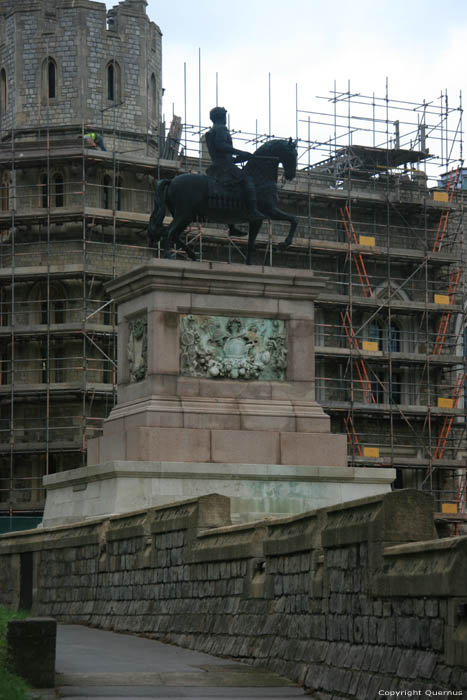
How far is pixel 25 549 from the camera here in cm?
2806

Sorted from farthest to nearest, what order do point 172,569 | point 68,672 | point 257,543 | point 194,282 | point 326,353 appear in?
point 326,353 → point 194,282 → point 172,569 → point 257,543 → point 68,672

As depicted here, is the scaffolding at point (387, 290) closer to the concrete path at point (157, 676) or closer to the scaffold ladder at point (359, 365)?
the scaffold ladder at point (359, 365)

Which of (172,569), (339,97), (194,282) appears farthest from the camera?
(339,97)

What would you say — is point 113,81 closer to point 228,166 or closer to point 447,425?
point 447,425

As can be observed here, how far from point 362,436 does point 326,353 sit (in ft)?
11.3

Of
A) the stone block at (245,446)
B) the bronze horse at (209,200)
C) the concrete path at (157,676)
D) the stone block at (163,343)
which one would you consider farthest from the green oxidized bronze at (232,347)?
the concrete path at (157,676)

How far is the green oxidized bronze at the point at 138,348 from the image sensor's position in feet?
90.3

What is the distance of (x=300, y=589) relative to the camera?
643 inches

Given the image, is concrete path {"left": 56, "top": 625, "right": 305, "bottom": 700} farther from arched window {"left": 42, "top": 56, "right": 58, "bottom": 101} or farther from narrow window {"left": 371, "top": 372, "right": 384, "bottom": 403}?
arched window {"left": 42, "top": 56, "right": 58, "bottom": 101}

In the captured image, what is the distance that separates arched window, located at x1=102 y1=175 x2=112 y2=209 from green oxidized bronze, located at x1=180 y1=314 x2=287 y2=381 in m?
27.9

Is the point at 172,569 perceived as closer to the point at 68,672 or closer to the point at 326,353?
the point at 68,672

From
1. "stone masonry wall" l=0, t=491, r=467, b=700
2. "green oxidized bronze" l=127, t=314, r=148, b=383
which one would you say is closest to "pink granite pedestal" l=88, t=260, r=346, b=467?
"green oxidized bronze" l=127, t=314, r=148, b=383

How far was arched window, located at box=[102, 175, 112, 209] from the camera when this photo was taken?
5497cm

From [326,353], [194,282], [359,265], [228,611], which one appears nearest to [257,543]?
[228,611]
